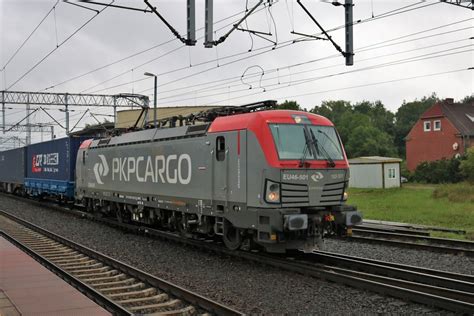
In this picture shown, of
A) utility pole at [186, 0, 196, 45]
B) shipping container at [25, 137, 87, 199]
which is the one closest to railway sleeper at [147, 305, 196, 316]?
utility pole at [186, 0, 196, 45]

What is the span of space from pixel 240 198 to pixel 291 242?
144 centimetres

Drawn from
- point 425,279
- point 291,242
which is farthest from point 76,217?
point 425,279

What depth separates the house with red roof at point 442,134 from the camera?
5572 cm

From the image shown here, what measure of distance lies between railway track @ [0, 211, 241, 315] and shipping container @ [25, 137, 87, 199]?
9.89 metres

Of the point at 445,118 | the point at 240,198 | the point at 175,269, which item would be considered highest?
the point at 445,118

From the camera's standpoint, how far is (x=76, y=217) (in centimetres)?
2164

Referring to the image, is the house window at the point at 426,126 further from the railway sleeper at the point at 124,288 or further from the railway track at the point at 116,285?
the railway sleeper at the point at 124,288

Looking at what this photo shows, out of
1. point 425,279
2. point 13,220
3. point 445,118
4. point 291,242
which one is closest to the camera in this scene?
point 425,279

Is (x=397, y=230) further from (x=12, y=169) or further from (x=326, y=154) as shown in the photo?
(x=12, y=169)

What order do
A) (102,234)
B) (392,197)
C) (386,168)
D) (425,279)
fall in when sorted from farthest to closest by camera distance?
(386,168) → (392,197) → (102,234) → (425,279)

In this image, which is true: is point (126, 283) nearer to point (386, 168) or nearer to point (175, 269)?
point (175, 269)

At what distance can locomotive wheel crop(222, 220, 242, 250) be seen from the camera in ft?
36.3

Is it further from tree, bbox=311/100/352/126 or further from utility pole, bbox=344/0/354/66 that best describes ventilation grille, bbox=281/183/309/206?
tree, bbox=311/100/352/126

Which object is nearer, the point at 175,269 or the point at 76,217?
the point at 175,269
